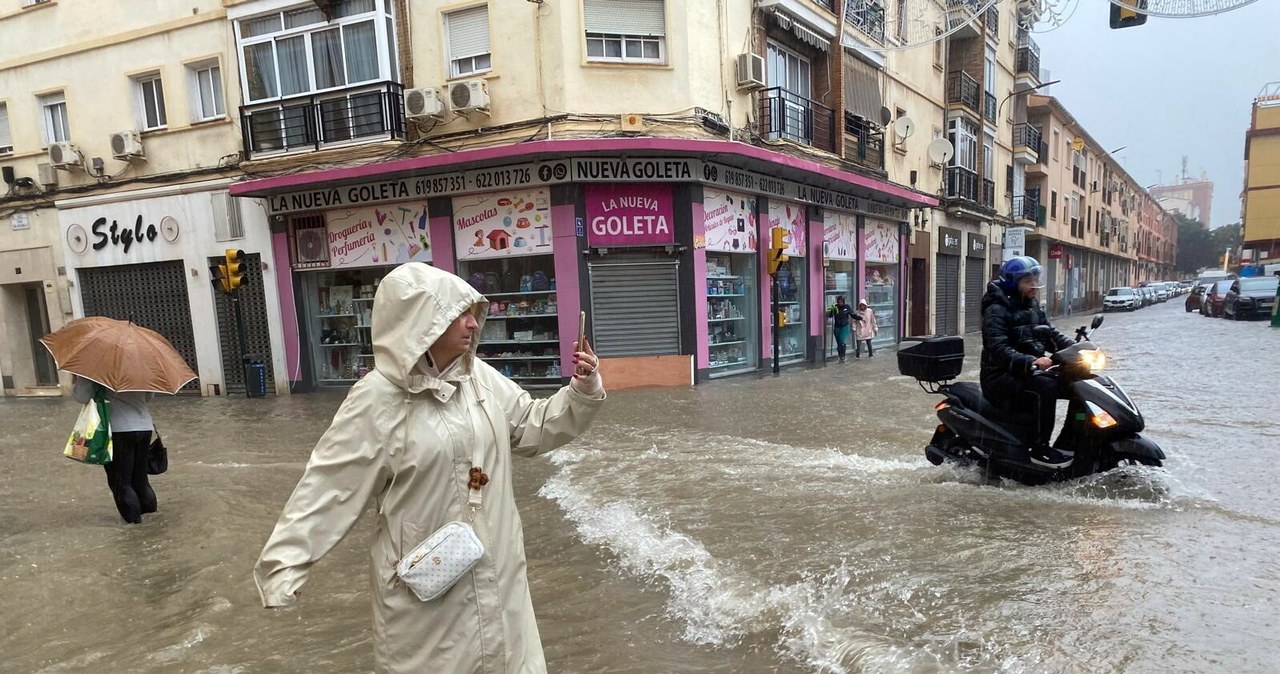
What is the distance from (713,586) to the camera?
3.98 metres

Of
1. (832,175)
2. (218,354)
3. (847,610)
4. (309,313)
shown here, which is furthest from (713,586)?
(218,354)

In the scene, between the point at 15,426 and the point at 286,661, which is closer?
the point at 286,661

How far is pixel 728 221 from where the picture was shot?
13.6 m

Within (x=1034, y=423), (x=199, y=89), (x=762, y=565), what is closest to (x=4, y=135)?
(x=199, y=89)

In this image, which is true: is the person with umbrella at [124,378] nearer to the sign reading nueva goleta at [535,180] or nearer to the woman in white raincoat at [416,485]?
the woman in white raincoat at [416,485]

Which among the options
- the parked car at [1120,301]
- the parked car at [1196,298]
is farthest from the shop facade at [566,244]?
the parked car at [1120,301]

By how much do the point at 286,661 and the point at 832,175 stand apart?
13599mm

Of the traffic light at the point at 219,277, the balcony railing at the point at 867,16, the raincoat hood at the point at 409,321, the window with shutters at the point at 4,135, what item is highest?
the balcony railing at the point at 867,16

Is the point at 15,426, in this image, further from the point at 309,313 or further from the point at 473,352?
the point at 473,352

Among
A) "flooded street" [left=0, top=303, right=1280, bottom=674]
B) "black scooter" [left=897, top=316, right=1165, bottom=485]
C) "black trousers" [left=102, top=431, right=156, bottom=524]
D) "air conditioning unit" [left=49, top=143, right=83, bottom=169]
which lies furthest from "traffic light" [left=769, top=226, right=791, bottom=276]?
"air conditioning unit" [left=49, top=143, right=83, bottom=169]

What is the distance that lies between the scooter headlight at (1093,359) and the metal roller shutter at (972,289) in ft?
73.5

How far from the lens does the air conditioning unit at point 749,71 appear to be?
13.1 m

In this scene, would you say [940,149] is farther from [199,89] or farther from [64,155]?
[64,155]

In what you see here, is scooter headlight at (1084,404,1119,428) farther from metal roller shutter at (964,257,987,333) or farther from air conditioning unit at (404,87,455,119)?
metal roller shutter at (964,257,987,333)
